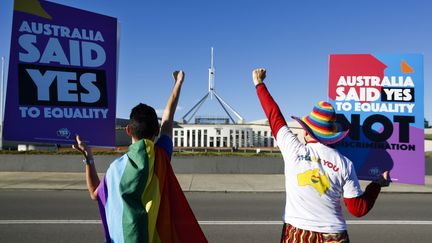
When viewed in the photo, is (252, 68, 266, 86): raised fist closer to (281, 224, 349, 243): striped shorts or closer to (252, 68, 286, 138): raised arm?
(252, 68, 286, 138): raised arm

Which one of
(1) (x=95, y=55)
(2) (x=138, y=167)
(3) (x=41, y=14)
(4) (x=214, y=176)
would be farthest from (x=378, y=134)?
(4) (x=214, y=176)

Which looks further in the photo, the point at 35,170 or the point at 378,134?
the point at 35,170

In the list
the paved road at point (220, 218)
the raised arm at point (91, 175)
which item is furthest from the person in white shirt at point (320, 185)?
the paved road at point (220, 218)

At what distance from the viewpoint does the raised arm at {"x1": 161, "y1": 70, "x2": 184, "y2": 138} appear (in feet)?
8.20

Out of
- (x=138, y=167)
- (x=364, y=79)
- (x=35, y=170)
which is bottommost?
(x=35, y=170)

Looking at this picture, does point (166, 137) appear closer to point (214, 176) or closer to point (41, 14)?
point (41, 14)

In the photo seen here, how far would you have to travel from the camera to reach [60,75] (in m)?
3.01

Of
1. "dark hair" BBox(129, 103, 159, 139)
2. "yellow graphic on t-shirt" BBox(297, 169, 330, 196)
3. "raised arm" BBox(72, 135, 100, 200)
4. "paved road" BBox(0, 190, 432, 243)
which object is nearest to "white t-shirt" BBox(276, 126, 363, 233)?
"yellow graphic on t-shirt" BBox(297, 169, 330, 196)

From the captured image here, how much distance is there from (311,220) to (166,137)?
107 cm

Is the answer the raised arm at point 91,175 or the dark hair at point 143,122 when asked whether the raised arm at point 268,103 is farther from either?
the raised arm at point 91,175

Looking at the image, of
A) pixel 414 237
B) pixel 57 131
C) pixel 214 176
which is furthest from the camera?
pixel 214 176

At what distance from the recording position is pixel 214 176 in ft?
54.1

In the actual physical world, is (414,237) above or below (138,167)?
below

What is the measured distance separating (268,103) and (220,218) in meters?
5.84
